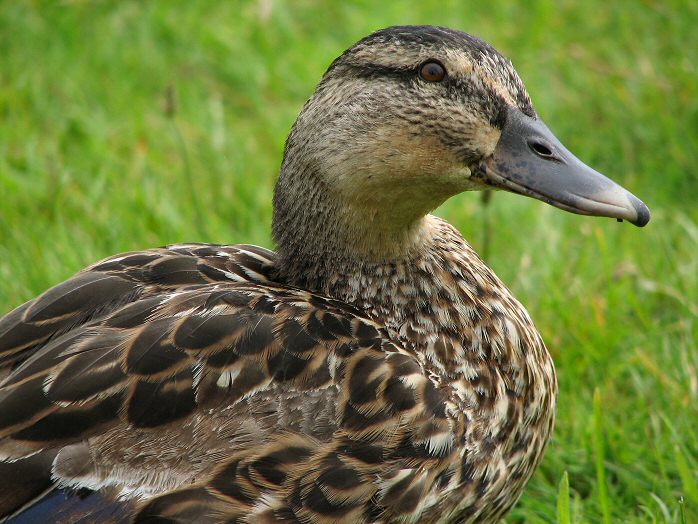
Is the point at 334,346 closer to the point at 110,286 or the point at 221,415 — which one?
the point at 221,415

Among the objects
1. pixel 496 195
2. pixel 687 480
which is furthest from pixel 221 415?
pixel 496 195

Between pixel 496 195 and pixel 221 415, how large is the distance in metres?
2.37

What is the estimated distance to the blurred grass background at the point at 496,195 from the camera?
3.32m

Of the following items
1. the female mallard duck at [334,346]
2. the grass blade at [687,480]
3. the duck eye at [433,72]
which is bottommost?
the grass blade at [687,480]

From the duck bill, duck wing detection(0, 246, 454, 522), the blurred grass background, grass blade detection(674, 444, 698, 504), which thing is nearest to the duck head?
the duck bill

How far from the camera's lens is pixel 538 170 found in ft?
8.59

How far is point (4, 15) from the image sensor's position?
5441mm

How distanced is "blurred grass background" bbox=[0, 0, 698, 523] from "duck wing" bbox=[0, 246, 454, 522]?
0.47 m

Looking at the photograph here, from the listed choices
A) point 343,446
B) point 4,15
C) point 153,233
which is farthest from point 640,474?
point 4,15

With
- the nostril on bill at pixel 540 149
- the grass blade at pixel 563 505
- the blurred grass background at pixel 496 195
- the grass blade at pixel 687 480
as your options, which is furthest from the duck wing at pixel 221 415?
the grass blade at pixel 687 480

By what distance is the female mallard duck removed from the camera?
2408 millimetres

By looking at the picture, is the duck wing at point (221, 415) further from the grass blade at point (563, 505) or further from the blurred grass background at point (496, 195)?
the blurred grass background at point (496, 195)

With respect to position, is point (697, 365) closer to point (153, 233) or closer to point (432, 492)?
point (432, 492)

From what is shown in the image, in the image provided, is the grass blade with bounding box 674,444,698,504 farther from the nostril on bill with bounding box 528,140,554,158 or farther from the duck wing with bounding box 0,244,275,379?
the duck wing with bounding box 0,244,275,379
